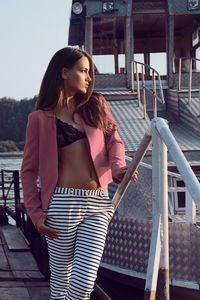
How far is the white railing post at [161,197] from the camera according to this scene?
8.31 ft

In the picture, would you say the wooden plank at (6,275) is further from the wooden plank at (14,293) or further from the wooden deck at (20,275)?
the wooden plank at (14,293)

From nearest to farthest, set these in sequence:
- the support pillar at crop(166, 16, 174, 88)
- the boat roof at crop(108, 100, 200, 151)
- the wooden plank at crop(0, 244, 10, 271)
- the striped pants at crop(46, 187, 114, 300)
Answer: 1. the striped pants at crop(46, 187, 114, 300)
2. the wooden plank at crop(0, 244, 10, 271)
3. the boat roof at crop(108, 100, 200, 151)
4. the support pillar at crop(166, 16, 174, 88)

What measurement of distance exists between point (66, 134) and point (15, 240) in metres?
4.75

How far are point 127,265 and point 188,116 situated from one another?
4.27 metres

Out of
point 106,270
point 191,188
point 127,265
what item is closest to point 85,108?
point 191,188

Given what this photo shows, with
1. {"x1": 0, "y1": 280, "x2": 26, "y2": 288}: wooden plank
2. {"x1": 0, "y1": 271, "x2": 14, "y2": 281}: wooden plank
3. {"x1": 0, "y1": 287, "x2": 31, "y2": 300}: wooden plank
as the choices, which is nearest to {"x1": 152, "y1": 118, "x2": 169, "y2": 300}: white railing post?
{"x1": 0, "y1": 287, "x2": 31, "y2": 300}: wooden plank

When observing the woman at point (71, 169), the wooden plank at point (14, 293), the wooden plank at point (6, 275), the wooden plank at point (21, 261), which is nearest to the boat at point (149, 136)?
the wooden plank at point (21, 261)

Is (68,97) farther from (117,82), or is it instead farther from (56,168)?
(117,82)

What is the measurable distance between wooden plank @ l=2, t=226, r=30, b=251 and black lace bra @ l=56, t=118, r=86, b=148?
397 cm

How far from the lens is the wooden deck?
4254 millimetres

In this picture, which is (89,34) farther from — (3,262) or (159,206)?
(159,206)

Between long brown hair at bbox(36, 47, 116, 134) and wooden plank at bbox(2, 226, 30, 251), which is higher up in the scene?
long brown hair at bbox(36, 47, 116, 134)

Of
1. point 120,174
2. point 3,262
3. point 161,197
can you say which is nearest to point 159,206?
point 161,197

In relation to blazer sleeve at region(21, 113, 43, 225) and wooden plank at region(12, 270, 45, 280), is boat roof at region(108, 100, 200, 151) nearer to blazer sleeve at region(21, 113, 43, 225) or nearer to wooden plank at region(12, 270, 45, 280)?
wooden plank at region(12, 270, 45, 280)
